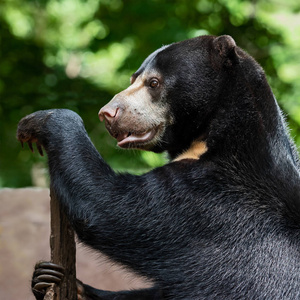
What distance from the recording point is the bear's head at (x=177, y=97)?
13.3 feet

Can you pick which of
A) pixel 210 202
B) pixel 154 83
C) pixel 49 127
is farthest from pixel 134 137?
pixel 210 202

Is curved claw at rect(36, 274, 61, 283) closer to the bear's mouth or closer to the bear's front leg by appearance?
the bear's front leg

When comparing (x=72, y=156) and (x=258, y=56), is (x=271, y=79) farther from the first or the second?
(x=72, y=156)

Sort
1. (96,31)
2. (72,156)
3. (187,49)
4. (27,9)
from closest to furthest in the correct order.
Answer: (72,156) < (187,49) < (96,31) < (27,9)

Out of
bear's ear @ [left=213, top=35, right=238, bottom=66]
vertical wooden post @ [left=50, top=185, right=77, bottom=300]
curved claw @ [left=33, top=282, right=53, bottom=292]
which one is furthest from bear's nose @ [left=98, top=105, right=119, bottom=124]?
curved claw @ [left=33, top=282, right=53, bottom=292]

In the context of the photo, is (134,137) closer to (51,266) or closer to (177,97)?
(177,97)

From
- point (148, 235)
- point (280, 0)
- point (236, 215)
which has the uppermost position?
point (280, 0)

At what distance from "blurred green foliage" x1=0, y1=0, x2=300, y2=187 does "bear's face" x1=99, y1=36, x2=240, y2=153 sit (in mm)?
3006

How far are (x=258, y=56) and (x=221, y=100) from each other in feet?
13.2

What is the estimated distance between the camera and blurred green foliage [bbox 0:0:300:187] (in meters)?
7.60

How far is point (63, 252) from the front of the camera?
12.4ft

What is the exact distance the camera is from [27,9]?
366 inches

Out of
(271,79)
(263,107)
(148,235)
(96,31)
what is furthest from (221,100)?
(96,31)

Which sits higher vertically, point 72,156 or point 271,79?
point 271,79
